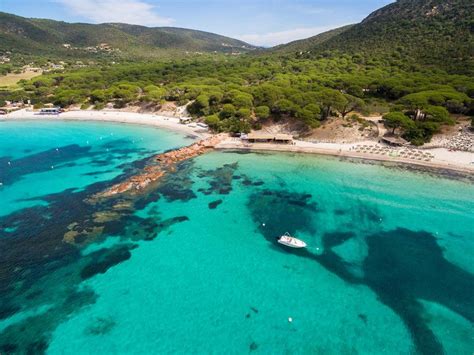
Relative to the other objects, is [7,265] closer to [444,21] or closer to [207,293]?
[207,293]

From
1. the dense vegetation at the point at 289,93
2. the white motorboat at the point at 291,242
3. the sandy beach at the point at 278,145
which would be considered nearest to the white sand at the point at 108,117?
the sandy beach at the point at 278,145

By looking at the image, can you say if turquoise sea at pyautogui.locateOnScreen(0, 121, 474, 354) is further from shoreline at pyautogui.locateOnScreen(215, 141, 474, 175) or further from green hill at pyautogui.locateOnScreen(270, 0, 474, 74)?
green hill at pyautogui.locateOnScreen(270, 0, 474, 74)

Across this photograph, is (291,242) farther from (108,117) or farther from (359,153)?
(108,117)

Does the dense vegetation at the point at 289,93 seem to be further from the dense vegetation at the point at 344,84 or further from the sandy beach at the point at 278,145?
the sandy beach at the point at 278,145

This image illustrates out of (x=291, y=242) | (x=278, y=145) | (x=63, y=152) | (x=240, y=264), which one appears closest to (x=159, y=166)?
(x=278, y=145)

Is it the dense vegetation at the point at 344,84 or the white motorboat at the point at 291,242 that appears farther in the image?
the dense vegetation at the point at 344,84

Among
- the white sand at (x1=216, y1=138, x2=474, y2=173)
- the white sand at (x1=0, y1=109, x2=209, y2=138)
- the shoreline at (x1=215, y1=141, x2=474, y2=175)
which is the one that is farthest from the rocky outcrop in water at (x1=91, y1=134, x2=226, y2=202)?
the white sand at (x1=0, y1=109, x2=209, y2=138)
